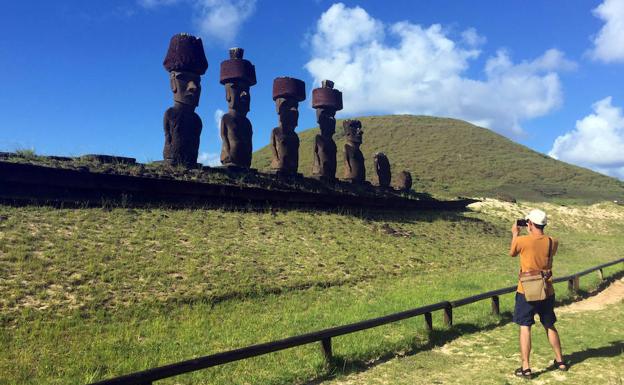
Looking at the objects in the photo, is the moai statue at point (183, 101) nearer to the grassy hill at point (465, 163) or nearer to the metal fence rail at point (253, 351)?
the metal fence rail at point (253, 351)

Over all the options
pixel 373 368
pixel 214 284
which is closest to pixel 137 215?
pixel 214 284

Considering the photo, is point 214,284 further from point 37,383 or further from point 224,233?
point 37,383

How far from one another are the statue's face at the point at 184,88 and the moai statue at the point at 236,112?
80.9 inches

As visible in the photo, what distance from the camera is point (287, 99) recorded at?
18.3 m

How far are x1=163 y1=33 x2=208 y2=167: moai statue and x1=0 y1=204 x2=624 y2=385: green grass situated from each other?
2.41 meters

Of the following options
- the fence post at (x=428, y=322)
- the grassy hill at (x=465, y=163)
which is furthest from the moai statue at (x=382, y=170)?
the fence post at (x=428, y=322)

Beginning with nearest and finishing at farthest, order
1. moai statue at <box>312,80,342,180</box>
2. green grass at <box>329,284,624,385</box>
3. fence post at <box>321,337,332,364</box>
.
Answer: green grass at <box>329,284,624,385</box>, fence post at <box>321,337,332,364</box>, moai statue at <box>312,80,342,180</box>

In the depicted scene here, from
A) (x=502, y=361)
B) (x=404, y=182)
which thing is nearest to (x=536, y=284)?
(x=502, y=361)

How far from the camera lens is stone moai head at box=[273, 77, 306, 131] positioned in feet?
60.0

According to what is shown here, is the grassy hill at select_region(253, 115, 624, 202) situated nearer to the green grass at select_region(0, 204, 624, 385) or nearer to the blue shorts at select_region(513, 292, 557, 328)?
the green grass at select_region(0, 204, 624, 385)

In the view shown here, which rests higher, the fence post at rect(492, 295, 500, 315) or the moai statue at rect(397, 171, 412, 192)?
the moai statue at rect(397, 171, 412, 192)

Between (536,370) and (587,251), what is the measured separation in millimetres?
15901

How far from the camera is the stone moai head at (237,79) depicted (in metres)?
16.3

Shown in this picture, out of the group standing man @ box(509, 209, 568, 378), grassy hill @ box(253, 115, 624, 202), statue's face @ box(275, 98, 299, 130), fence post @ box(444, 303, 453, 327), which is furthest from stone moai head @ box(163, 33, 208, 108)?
grassy hill @ box(253, 115, 624, 202)
